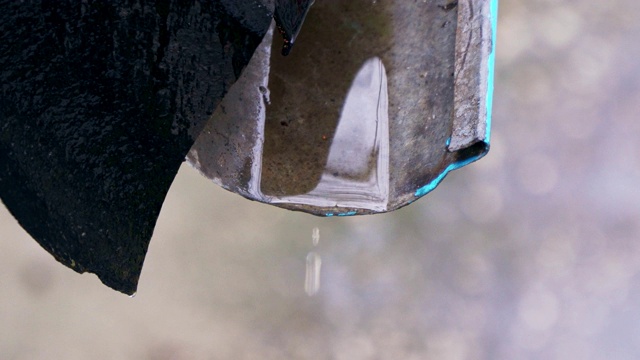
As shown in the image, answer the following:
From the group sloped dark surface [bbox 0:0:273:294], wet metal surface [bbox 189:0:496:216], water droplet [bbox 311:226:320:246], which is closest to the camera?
sloped dark surface [bbox 0:0:273:294]

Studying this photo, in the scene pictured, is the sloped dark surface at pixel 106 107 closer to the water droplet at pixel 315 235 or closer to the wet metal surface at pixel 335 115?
the wet metal surface at pixel 335 115

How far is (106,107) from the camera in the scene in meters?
1.54

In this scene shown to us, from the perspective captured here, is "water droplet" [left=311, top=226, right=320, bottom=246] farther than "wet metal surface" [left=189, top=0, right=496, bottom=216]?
Yes

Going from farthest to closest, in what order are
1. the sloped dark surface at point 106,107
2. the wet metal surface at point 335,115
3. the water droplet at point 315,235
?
the water droplet at point 315,235, the wet metal surface at point 335,115, the sloped dark surface at point 106,107

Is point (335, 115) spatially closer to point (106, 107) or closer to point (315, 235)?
point (106, 107)

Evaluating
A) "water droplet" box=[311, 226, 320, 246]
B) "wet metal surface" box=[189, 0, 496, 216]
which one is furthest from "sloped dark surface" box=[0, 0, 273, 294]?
"water droplet" box=[311, 226, 320, 246]

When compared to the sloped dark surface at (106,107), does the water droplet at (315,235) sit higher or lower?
lower

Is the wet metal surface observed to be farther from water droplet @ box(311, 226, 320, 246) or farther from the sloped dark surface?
water droplet @ box(311, 226, 320, 246)

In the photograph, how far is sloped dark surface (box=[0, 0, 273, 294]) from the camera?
141 centimetres

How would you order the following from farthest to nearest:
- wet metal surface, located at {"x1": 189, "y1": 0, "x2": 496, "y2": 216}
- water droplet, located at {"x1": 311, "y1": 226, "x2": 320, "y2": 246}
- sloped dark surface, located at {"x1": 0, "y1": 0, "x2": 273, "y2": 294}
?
water droplet, located at {"x1": 311, "y1": 226, "x2": 320, "y2": 246}
wet metal surface, located at {"x1": 189, "y1": 0, "x2": 496, "y2": 216}
sloped dark surface, located at {"x1": 0, "y1": 0, "x2": 273, "y2": 294}

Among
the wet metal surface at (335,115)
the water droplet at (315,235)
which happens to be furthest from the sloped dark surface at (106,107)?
the water droplet at (315,235)

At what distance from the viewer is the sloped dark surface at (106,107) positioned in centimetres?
141

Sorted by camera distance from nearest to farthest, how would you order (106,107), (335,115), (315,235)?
1. (106,107)
2. (335,115)
3. (315,235)

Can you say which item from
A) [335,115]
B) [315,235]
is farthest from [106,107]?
[315,235]
